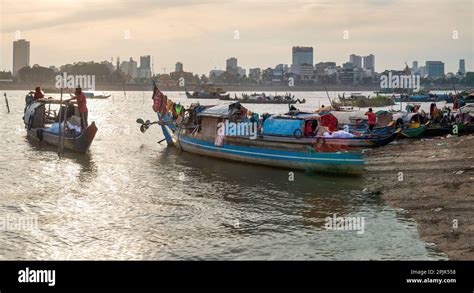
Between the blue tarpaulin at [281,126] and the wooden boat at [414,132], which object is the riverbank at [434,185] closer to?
the wooden boat at [414,132]

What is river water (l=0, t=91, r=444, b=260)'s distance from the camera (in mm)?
15914

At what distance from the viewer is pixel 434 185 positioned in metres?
21.3

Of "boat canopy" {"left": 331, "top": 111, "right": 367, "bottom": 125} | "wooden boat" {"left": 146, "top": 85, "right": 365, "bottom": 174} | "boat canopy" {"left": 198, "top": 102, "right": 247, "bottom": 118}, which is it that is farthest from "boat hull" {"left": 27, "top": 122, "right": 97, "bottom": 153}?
"boat canopy" {"left": 331, "top": 111, "right": 367, "bottom": 125}

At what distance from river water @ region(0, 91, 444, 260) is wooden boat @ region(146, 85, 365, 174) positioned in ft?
2.07

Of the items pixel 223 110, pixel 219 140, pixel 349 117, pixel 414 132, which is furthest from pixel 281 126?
pixel 349 117

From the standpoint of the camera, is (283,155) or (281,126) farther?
(281,126)

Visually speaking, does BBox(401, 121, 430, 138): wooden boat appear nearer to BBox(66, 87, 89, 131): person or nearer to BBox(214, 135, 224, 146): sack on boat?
BBox(214, 135, 224, 146): sack on boat

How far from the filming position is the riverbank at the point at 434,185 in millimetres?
15703

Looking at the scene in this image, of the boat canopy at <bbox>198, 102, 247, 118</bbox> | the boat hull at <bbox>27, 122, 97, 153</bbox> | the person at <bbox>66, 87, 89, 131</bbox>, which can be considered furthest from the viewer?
the boat hull at <bbox>27, 122, 97, 153</bbox>

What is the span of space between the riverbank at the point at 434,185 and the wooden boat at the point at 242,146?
1.68 metres

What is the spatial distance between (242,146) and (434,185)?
1250 cm

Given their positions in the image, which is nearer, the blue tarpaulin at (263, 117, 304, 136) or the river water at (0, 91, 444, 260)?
the river water at (0, 91, 444, 260)

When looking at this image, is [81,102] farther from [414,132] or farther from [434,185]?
[434,185]
